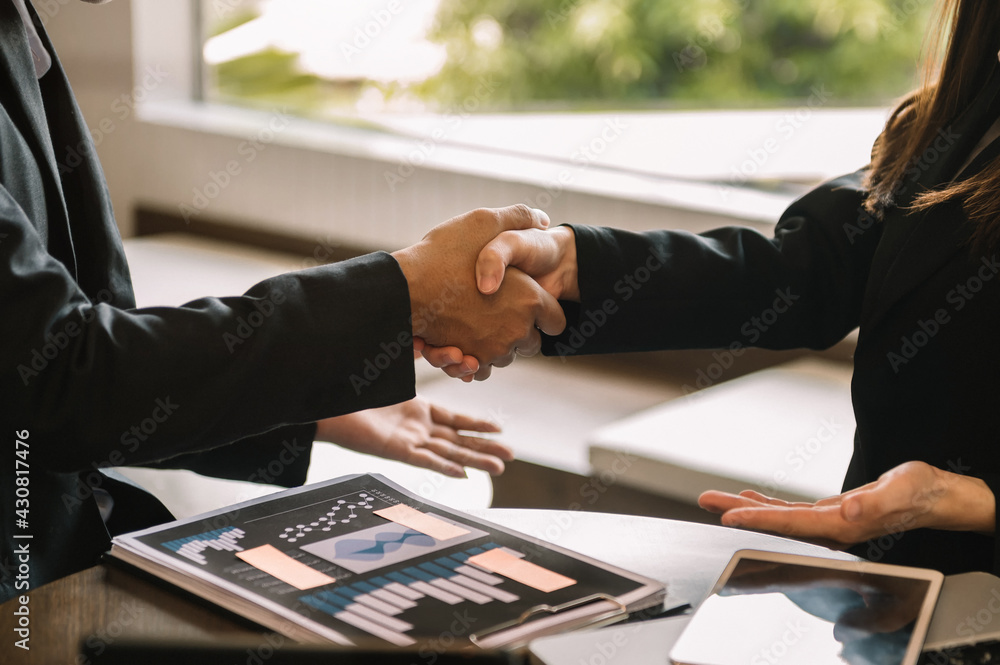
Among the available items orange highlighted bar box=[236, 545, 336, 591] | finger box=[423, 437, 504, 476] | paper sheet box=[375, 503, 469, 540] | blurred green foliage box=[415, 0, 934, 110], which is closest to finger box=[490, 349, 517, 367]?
finger box=[423, 437, 504, 476]

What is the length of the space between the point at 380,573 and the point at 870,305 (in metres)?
0.67

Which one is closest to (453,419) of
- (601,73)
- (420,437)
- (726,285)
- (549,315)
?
(420,437)

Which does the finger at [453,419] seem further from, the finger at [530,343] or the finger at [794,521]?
the finger at [794,521]

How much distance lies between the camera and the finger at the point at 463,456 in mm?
1277

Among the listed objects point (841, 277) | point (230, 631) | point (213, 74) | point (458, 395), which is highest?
point (213, 74)

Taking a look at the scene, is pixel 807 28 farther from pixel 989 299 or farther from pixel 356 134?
pixel 989 299

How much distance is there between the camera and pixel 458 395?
2.39 metres

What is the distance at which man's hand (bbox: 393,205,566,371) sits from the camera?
114cm

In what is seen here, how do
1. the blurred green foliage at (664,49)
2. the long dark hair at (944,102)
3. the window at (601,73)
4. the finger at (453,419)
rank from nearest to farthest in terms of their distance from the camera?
the long dark hair at (944,102)
the finger at (453,419)
the window at (601,73)
the blurred green foliage at (664,49)

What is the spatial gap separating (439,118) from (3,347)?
2.29m

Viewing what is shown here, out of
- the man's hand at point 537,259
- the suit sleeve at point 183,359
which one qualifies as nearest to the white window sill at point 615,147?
the man's hand at point 537,259

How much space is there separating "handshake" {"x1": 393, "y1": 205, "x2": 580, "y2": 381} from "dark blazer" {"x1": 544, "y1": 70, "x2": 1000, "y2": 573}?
1.3 inches

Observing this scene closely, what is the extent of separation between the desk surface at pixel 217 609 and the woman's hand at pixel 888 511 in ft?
0.07

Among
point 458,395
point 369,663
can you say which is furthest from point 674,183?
point 369,663
